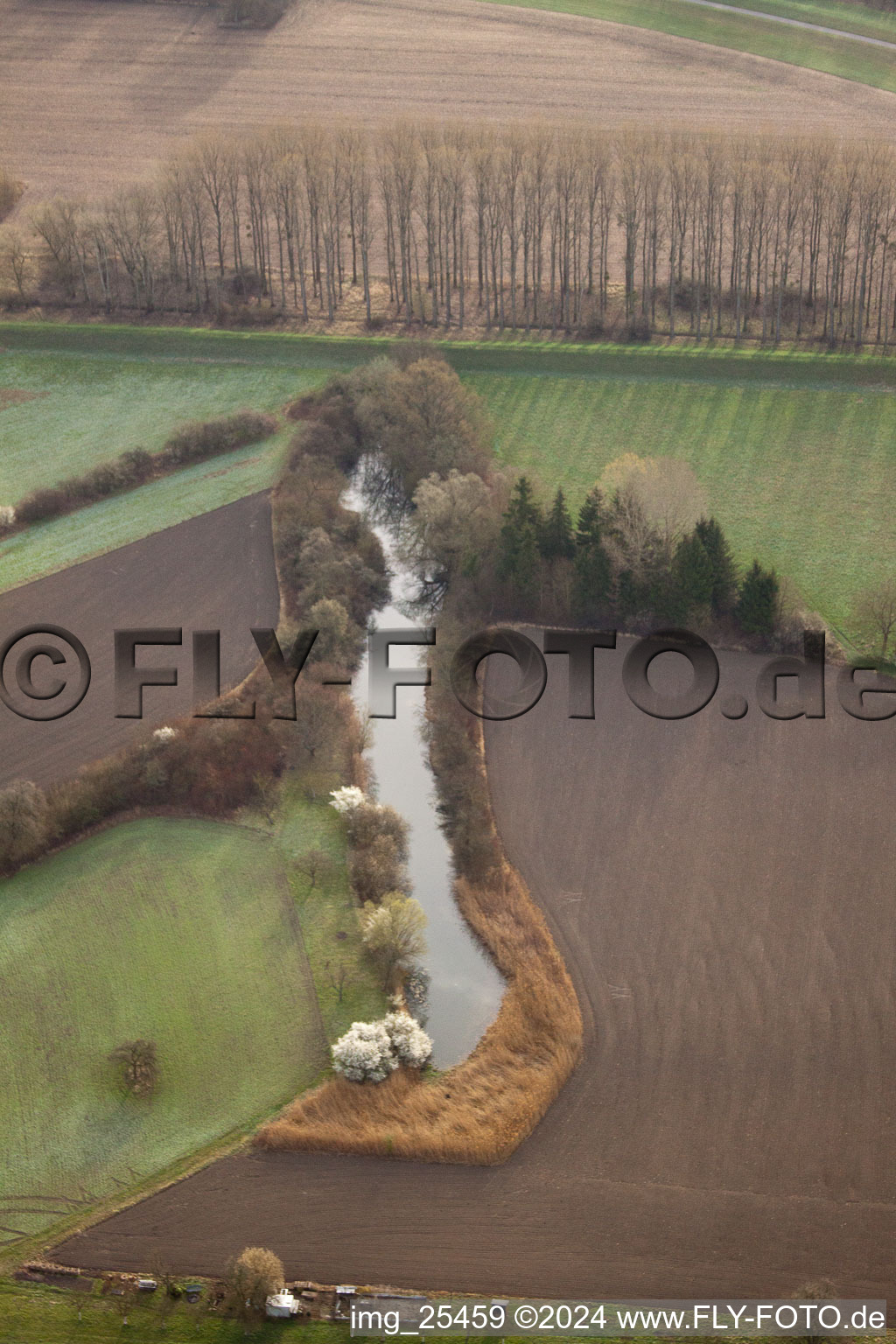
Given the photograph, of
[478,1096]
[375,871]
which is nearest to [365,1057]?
[478,1096]

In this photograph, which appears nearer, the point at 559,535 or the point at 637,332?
the point at 559,535

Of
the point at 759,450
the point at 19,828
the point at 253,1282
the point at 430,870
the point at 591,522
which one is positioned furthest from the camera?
the point at 759,450

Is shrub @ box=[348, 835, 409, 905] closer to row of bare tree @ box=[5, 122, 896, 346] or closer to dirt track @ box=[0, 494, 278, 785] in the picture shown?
dirt track @ box=[0, 494, 278, 785]

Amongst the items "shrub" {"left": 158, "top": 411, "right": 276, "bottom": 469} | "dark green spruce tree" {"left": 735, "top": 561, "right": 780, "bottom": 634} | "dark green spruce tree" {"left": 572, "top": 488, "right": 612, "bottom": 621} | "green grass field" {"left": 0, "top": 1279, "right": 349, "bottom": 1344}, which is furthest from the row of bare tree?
"green grass field" {"left": 0, "top": 1279, "right": 349, "bottom": 1344}

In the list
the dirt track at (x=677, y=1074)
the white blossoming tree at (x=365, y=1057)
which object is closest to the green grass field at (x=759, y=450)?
the dirt track at (x=677, y=1074)

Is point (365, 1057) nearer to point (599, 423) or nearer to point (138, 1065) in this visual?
point (138, 1065)

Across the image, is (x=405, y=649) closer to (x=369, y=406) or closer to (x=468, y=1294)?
(x=369, y=406)

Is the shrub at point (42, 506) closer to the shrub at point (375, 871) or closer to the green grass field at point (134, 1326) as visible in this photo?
the shrub at point (375, 871)
